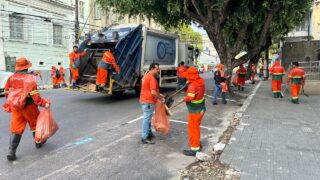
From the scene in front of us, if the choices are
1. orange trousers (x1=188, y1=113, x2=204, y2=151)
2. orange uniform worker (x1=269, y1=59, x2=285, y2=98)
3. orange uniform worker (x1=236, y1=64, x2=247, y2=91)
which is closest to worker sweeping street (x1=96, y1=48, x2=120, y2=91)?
orange trousers (x1=188, y1=113, x2=204, y2=151)

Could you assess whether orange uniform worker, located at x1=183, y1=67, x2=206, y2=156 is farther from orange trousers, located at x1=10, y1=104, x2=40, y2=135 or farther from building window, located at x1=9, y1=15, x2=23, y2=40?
building window, located at x1=9, y1=15, x2=23, y2=40

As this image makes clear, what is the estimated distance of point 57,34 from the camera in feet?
96.5

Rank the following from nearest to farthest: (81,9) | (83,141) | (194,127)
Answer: (194,127), (83,141), (81,9)

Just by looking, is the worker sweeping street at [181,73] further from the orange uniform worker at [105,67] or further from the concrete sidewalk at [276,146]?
the concrete sidewalk at [276,146]

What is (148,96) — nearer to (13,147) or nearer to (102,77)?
(13,147)

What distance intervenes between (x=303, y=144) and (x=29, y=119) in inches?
197

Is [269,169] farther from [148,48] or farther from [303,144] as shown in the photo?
[148,48]

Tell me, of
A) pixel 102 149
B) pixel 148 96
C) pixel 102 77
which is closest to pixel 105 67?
pixel 102 77

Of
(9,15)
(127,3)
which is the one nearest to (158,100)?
(127,3)

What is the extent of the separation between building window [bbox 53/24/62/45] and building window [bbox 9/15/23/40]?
4.13 m

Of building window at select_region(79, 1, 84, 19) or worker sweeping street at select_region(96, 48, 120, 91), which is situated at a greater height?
building window at select_region(79, 1, 84, 19)

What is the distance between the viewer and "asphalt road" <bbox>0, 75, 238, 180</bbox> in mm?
4844

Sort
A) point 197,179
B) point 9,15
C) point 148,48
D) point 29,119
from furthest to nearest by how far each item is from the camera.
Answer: point 9,15 < point 148,48 < point 29,119 < point 197,179

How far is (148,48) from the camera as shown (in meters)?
12.9
